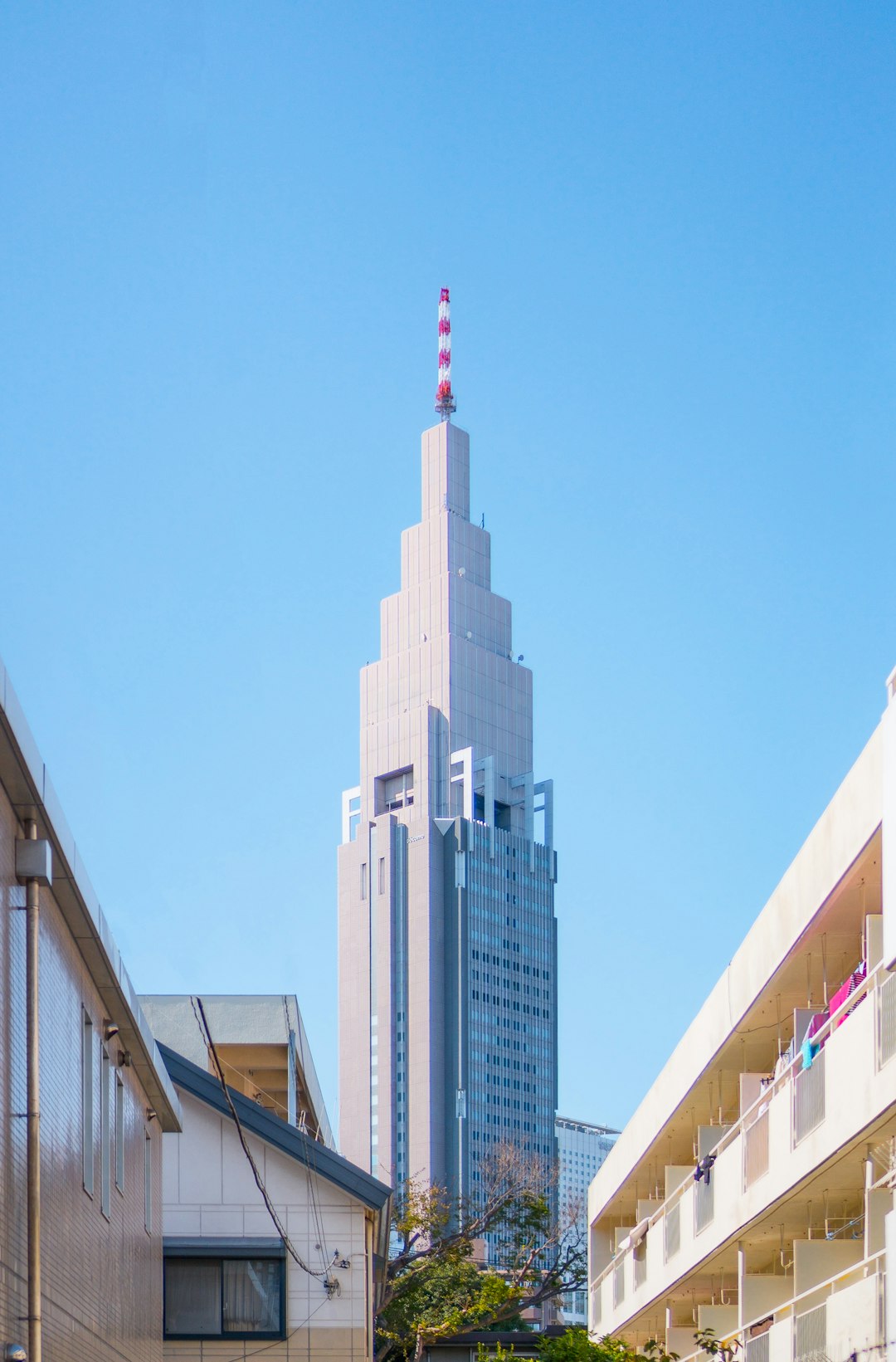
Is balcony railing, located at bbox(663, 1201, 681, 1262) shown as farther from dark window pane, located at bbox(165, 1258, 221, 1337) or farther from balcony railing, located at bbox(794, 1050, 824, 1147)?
balcony railing, located at bbox(794, 1050, 824, 1147)

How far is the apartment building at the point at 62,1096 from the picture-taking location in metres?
12.1

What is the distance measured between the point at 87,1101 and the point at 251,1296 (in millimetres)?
11767

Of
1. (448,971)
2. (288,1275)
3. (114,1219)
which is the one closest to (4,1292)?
(114,1219)

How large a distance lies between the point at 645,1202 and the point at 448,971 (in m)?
152

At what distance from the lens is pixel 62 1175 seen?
14.4 meters

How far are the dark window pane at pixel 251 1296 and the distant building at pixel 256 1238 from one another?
0.01 m

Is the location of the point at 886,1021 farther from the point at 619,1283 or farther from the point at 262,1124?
the point at 619,1283

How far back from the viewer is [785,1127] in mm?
21766

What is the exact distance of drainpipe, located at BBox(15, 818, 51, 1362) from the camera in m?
12.5

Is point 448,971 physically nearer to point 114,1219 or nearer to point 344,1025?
point 344,1025

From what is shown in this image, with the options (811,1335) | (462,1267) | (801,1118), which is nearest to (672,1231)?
(801,1118)

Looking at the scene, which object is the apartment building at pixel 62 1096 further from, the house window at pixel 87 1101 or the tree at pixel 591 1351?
the tree at pixel 591 1351

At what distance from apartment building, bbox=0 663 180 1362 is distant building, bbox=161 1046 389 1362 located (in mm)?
5319

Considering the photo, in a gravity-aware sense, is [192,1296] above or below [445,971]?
below
